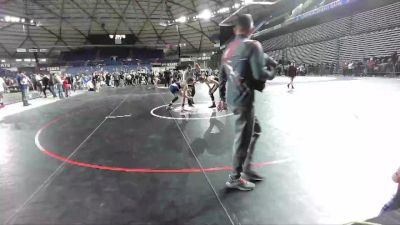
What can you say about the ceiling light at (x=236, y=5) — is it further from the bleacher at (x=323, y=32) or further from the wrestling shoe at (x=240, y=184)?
the wrestling shoe at (x=240, y=184)

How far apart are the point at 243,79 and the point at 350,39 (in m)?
24.8

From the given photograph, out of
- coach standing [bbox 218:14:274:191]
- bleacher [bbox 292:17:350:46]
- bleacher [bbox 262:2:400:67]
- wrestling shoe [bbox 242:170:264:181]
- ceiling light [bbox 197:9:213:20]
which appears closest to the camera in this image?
coach standing [bbox 218:14:274:191]

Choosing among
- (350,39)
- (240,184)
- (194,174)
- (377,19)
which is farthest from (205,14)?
(240,184)

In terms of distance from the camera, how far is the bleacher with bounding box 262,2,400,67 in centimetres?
2005

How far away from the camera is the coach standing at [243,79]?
285 centimetres

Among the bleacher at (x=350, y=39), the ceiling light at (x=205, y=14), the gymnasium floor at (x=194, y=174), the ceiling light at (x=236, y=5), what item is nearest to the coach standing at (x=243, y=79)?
the gymnasium floor at (x=194, y=174)

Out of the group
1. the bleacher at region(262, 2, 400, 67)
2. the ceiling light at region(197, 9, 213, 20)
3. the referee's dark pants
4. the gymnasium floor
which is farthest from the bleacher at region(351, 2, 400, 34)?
the referee's dark pants

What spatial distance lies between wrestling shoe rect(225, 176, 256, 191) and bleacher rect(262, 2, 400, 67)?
71.0 ft

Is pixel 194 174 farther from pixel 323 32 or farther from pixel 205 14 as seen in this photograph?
pixel 205 14

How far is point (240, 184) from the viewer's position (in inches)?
121

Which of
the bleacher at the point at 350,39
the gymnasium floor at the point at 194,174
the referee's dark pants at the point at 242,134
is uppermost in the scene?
the bleacher at the point at 350,39

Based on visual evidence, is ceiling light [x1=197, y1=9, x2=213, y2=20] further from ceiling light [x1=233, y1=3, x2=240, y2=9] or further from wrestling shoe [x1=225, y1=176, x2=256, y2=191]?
wrestling shoe [x1=225, y1=176, x2=256, y2=191]

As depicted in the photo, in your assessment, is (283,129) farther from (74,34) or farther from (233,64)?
(74,34)

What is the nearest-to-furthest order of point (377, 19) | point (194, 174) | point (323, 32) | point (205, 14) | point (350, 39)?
point (194, 174), point (377, 19), point (350, 39), point (323, 32), point (205, 14)
